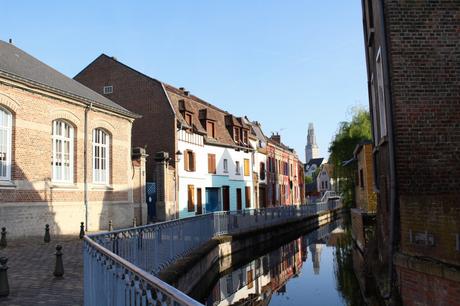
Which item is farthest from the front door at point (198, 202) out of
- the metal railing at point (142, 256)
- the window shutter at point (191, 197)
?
the metal railing at point (142, 256)

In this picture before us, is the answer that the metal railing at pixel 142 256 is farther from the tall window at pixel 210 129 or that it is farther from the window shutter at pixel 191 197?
the tall window at pixel 210 129

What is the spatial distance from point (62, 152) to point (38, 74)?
11.2 ft

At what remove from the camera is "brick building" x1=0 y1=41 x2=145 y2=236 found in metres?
16.4

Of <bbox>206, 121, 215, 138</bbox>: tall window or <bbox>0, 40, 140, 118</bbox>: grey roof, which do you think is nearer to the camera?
<bbox>0, 40, 140, 118</bbox>: grey roof

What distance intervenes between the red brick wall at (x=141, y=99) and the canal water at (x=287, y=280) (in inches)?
408

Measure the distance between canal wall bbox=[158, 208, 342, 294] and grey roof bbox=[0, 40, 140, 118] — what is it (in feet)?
29.1

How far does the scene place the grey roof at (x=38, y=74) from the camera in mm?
16834

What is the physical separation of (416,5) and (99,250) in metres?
7.46

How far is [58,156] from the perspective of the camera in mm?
18984

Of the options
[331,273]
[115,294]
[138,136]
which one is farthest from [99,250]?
[138,136]

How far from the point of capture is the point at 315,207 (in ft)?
126

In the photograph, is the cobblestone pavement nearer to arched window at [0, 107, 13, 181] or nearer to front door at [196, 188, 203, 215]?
arched window at [0, 107, 13, 181]

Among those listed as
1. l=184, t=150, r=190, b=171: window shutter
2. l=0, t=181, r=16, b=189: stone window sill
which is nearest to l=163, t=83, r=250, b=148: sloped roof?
l=184, t=150, r=190, b=171: window shutter

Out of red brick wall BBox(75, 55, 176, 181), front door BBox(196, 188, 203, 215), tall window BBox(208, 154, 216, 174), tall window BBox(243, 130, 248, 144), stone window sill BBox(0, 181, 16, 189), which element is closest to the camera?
stone window sill BBox(0, 181, 16, 189)
